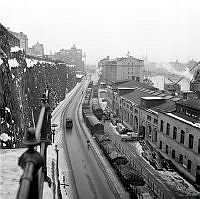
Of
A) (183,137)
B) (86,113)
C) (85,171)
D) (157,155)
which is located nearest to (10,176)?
(85,171)

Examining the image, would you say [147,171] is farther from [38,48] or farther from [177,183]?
[38,48]

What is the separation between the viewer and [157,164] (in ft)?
85.2

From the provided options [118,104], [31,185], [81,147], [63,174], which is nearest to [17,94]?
[63,174]

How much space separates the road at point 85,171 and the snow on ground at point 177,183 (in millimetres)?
4898

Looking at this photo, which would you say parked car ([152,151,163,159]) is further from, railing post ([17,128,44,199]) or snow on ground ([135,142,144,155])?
railing post ([17,128,44,199])

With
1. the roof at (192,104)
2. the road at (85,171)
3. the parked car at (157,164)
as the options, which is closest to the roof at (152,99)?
the roof at (192,104)

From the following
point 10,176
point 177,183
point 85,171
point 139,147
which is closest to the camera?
point 10,176

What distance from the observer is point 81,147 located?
32.8 m

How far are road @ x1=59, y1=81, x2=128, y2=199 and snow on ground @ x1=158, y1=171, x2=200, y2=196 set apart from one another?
4.90 meters

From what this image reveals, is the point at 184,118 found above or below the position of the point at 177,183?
above

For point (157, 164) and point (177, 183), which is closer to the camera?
point (177, 183)

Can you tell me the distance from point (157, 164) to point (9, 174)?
1966 centimetres

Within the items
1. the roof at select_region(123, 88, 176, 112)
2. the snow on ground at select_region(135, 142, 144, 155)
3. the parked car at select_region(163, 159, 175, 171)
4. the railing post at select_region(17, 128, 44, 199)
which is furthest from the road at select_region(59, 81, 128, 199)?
the railing post at select_region(17, 128, 44, 199)

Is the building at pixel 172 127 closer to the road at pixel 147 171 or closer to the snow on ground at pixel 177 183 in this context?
the snow on ground at pixel 177 183
